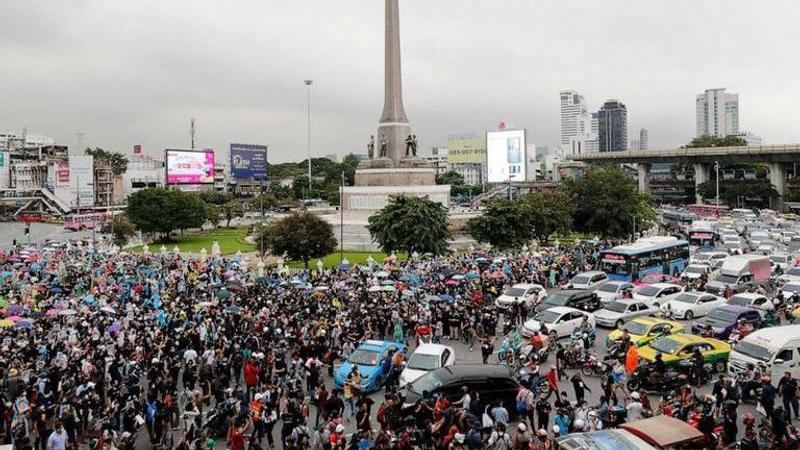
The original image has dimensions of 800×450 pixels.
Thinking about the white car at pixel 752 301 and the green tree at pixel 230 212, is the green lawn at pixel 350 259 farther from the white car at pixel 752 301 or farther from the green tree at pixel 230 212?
the green tree at pixel 230 212

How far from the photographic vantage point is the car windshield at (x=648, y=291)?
21.6 metres

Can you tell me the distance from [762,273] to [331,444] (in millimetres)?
22407

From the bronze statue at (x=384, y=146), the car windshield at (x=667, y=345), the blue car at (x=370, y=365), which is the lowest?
the blue car at (x=370, y=365)

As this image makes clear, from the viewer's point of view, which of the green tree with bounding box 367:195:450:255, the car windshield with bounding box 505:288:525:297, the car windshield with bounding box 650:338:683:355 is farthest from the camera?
the green tree with bounding box 367:195:450:255

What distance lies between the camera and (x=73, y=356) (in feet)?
47.3

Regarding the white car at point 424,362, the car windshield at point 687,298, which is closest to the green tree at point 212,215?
the car windshield at point 687,298

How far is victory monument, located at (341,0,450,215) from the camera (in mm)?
47844

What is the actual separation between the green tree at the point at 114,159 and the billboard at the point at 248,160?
123ft

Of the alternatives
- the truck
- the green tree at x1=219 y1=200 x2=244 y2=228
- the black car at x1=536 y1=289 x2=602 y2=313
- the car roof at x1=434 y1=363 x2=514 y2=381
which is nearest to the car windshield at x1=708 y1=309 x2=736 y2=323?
the black car at x1=536 y1=289 x2=602 y2=313

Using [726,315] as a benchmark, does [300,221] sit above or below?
above

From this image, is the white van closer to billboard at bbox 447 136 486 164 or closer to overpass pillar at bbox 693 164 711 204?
overpass pillar at bbox 693 164 711 204

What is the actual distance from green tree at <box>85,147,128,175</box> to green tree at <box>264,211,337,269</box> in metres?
85.2

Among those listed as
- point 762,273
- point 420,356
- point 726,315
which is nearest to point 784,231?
point 762,273

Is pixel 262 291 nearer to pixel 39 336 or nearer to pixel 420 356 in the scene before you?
pixel 39 336
